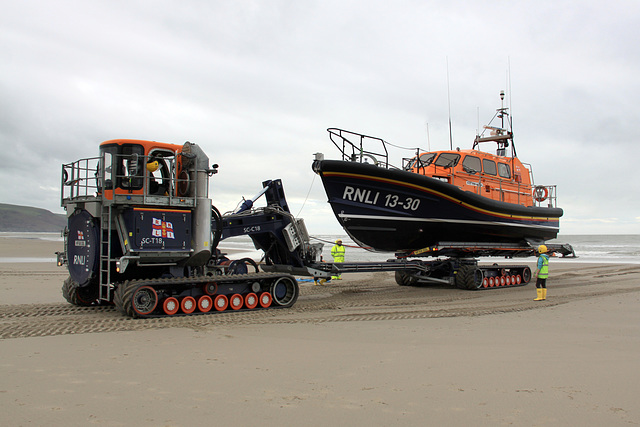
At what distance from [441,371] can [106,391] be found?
299 cm

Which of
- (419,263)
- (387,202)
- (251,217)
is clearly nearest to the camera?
(251,217)

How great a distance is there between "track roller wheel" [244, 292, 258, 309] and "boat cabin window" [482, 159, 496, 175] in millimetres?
7648

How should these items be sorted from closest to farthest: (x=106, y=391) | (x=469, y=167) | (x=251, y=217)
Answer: (x=106, y=391)
(x=251, y=217)
(x=469, y=167)

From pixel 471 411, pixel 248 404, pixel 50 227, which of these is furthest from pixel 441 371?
pixel 50 227

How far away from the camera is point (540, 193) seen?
590 inches

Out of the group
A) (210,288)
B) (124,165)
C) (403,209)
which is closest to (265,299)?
(210,288)

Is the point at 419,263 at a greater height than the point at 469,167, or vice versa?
the point at 469,167

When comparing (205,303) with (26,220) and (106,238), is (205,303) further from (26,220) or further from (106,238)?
(26,220)

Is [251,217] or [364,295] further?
[364,295]

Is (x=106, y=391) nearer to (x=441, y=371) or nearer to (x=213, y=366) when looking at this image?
(x=213, y=366)

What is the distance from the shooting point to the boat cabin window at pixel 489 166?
1303 centimetres

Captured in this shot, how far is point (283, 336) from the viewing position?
627 centimetres

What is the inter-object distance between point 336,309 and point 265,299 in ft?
4.28

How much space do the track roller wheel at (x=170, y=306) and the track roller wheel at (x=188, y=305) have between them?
0.24ft
